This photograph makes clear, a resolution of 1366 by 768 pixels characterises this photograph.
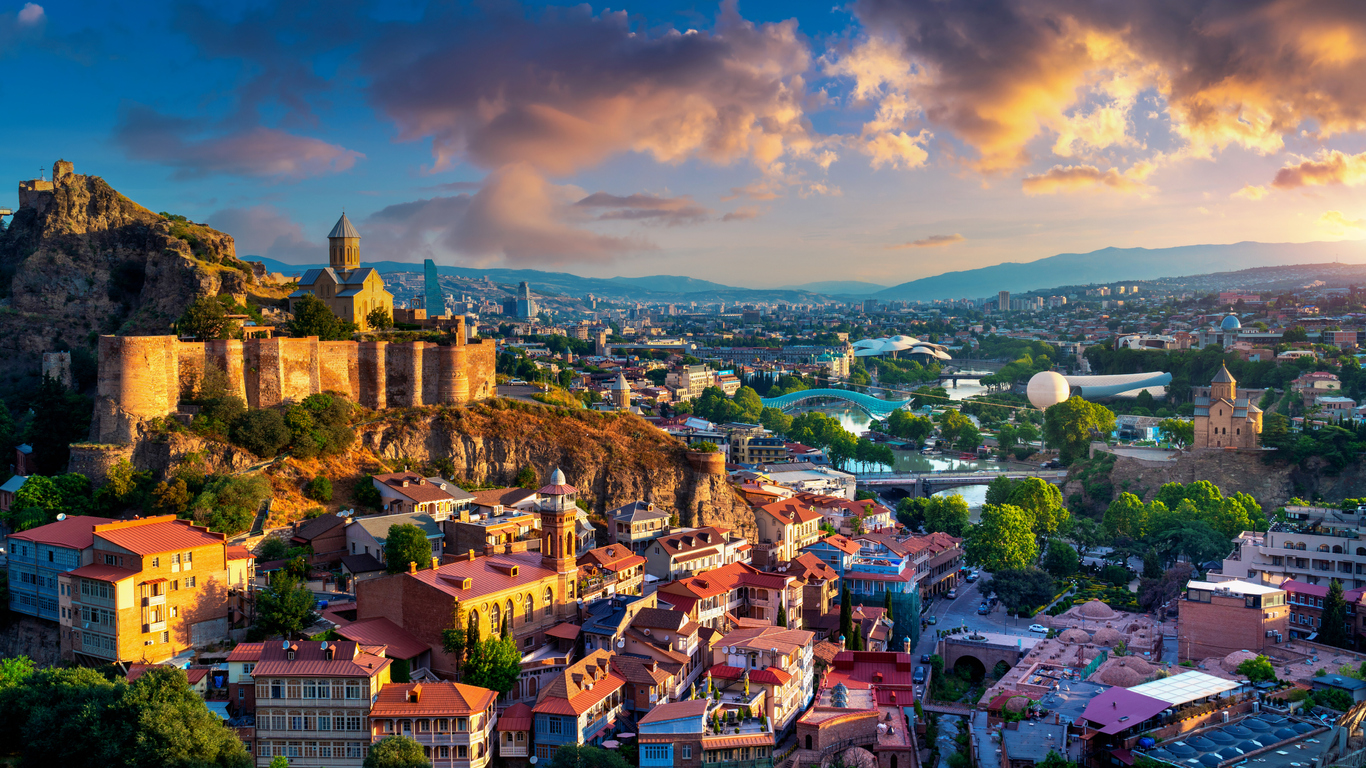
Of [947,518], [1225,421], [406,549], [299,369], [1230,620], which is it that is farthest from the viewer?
[1225,421]

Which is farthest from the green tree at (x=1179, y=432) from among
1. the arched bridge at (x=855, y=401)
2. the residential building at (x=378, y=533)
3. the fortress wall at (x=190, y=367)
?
the fortress wall at (x=190, y=367)

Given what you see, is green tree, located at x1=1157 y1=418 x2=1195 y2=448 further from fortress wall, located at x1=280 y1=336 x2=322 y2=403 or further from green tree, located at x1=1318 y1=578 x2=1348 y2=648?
fortress wall, located at x1=280 y1=336 x2=322 y2=403

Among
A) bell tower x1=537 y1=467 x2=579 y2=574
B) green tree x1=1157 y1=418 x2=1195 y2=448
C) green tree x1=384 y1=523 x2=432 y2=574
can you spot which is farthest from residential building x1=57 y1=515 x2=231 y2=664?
green tree x1=1157 y1=418 x2=1195 y2=448

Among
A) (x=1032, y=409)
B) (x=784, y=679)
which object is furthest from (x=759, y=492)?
(x=1032, y=409)

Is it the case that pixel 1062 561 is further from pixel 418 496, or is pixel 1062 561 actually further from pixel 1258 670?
pixel 418 496

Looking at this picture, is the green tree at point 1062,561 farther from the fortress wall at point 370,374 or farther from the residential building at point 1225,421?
the fortress wall at point 370,374

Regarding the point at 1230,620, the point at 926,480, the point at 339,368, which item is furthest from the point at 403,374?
the point at 926,480
